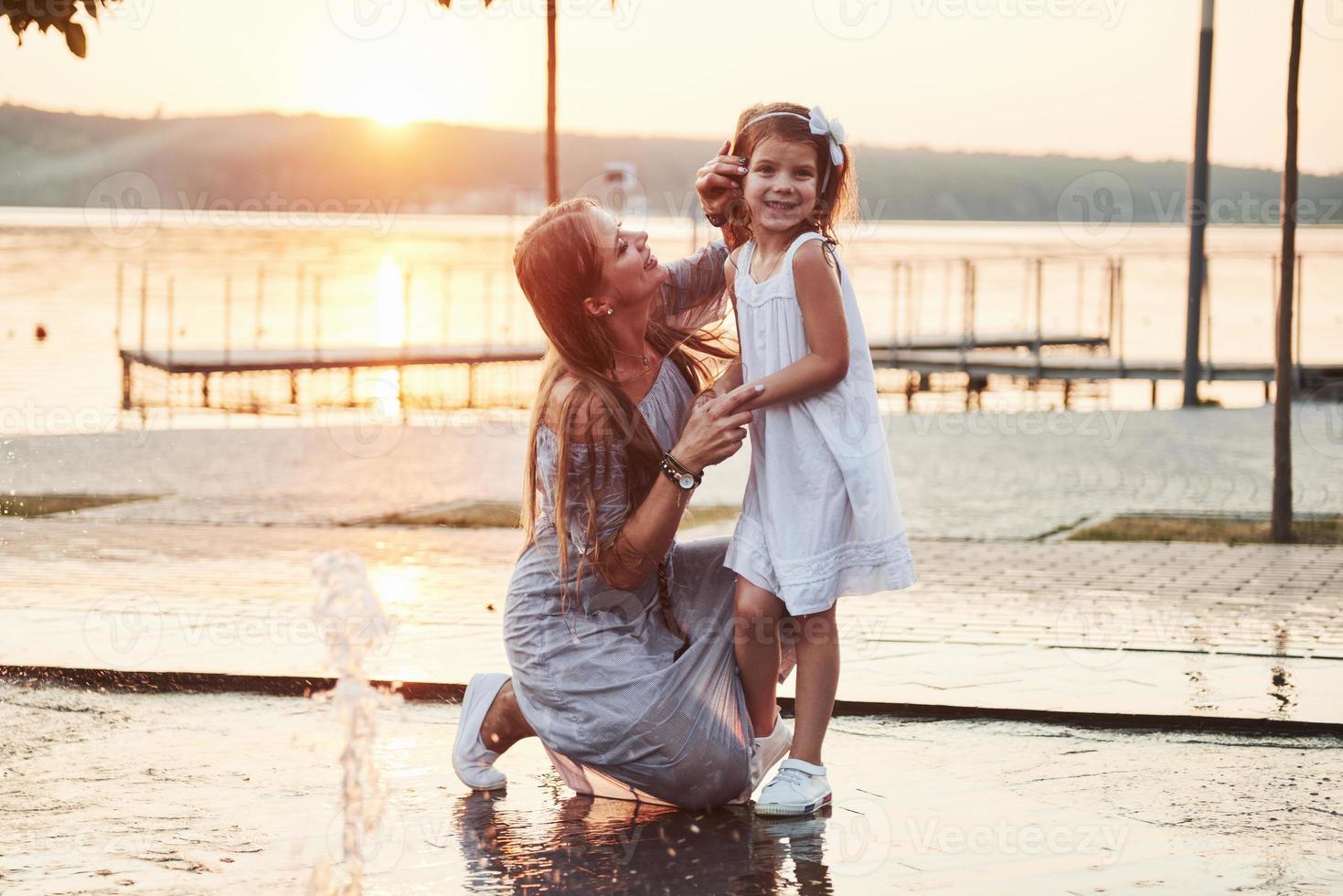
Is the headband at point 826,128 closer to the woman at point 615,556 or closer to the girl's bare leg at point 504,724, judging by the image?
the woman at point 615,556

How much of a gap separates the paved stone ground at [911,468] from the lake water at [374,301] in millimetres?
3579

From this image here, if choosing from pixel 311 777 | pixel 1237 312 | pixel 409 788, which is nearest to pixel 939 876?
pixel 409 788

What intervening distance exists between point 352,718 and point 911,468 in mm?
10545

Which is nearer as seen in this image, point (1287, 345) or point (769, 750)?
point (769, 750)

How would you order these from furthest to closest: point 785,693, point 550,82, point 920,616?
point 550,82
point 920,616
point 785,693

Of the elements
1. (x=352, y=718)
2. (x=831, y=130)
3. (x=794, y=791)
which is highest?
(x=831, y=130)

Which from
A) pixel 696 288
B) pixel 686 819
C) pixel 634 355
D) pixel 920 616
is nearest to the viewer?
pixel 686 819

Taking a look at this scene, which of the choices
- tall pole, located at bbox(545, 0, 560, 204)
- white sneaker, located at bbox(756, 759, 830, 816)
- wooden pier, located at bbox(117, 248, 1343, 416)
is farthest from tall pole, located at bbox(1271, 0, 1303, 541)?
wooden pier, located at bbox(117, 248, 1343, 416)

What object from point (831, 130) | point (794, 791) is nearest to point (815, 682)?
point (794, 791)

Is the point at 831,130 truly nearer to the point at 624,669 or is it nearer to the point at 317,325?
the point at 624,669

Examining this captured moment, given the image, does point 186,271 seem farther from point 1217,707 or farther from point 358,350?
point 1217,707

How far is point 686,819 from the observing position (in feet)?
16.8

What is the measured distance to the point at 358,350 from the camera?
3070 cm

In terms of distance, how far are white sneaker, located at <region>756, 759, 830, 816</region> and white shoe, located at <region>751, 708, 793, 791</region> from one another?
122 mm
